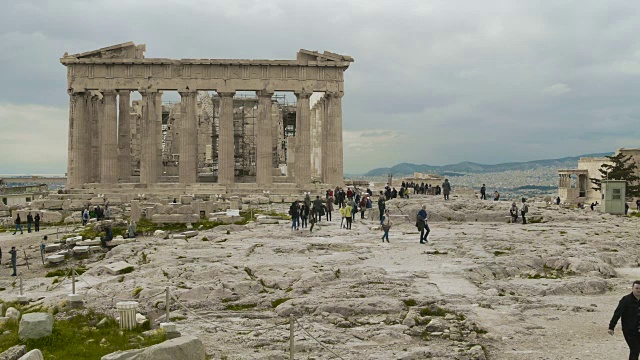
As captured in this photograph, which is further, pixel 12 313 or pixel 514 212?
pixel 514 212

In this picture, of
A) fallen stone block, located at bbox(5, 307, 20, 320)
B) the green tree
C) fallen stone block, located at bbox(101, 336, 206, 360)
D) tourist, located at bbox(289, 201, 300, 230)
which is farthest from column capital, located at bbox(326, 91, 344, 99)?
fallen stone block, located at bbox(101, 336, 206, 360)

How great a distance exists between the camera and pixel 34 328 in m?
11.6

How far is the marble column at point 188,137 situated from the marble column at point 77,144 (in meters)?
7.93

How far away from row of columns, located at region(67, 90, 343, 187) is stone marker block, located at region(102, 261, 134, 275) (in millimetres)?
28043

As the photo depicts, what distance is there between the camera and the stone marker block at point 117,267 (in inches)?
748

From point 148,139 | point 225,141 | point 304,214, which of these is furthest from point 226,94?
point 304,214

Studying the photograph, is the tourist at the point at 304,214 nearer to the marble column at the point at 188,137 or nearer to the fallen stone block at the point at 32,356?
the fallen stone block at the point at 32,356

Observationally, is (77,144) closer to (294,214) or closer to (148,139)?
(148,139)

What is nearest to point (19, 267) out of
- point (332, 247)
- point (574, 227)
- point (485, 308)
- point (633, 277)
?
point (332, 247)

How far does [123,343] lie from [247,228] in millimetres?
18019

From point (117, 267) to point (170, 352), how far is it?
10586 mm

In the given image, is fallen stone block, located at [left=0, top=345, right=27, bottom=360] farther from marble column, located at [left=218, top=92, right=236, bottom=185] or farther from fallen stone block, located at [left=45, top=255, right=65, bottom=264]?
marble column, located at [left=218, top=92, right=236, bottom=185]

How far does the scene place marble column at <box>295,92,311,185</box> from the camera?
4753cm

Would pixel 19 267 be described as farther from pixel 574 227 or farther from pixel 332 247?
pixel 574 227
